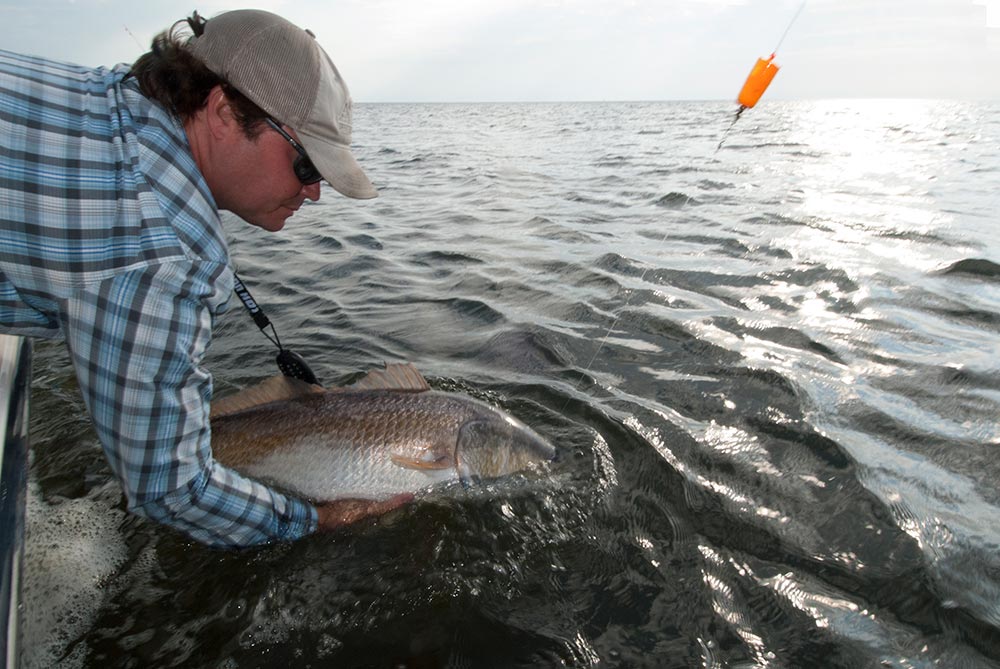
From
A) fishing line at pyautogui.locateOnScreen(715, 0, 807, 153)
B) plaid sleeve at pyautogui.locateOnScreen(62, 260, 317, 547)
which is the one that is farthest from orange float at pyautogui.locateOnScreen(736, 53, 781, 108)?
plaid sleeve at pyautogui.locateOnScreen(62, 260, 317, 547)

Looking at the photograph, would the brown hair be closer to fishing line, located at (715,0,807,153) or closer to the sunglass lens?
the sunglass lens

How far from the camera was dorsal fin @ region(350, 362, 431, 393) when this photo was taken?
3414 millimetres

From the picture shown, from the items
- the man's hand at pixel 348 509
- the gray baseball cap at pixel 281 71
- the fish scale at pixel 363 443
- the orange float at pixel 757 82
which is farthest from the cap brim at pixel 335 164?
the orange float at pixel 757 82

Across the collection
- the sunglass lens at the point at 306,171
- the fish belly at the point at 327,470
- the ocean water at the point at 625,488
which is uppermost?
the sunglass lens at the point at 306,171

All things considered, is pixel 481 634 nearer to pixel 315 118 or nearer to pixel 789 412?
pixel 315 118

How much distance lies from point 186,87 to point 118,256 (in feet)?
2.32

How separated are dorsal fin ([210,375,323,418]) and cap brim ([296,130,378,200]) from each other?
126 cm

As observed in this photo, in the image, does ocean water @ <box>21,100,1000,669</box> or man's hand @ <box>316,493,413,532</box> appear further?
man's hand @ <box>316,493,413,532</box>

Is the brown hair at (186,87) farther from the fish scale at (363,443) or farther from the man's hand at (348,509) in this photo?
the man's hand at (348,509)

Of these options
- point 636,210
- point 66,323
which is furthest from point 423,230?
point 66,323

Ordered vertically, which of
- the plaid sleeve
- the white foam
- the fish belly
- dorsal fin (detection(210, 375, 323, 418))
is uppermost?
the plaid sleeve

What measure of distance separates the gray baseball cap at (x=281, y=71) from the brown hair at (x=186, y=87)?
3 centimetres

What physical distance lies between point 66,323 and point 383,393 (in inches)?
61.8

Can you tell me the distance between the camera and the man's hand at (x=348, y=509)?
3.07 m
